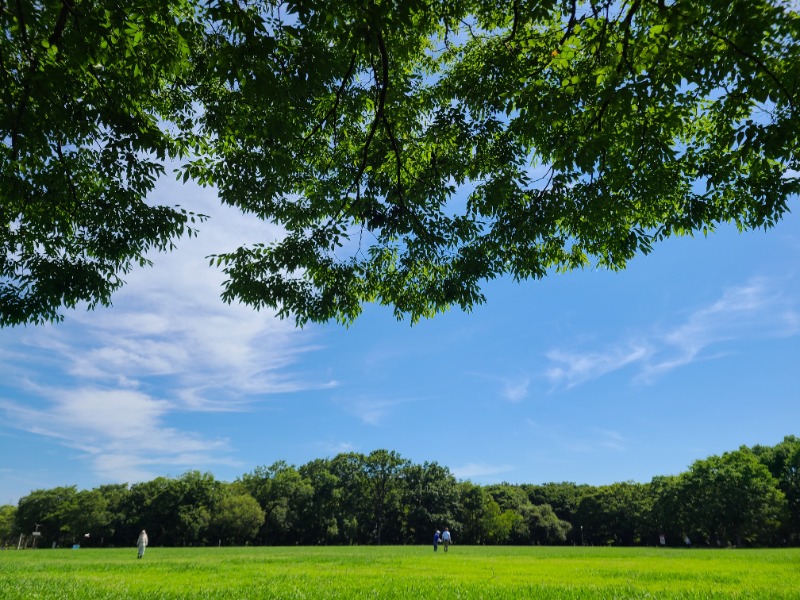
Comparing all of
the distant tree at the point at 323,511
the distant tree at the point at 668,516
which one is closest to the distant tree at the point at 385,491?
the distant tree at the point at 323,511

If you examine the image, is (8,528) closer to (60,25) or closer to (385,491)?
(385,491)

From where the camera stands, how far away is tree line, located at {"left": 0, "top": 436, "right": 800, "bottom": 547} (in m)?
71.4

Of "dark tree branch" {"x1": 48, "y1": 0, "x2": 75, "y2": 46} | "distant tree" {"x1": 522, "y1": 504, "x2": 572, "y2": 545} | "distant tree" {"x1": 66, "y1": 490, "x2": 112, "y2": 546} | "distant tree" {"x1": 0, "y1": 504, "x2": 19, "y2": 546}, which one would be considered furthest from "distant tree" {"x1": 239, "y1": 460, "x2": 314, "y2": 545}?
"dark tree branch" {"x1": 48, "y1": 0, "x2": 75, "y2": 46}

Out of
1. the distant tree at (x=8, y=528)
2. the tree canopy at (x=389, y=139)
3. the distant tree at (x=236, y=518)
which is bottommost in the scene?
the distant tree at (x=8, y=528)

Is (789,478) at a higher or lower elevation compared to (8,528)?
higher

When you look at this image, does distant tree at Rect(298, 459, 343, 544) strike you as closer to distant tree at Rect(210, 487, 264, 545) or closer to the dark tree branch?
distant tree at Rect(210, 487, 264, 545)

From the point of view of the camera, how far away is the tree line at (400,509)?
71375 millimetres

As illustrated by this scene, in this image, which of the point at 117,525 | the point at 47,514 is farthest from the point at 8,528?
the point at 117,525

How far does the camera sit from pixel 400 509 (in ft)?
292

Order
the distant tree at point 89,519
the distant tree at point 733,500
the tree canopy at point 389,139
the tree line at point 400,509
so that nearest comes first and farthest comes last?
the tree canopy at point 389,139
the distant tree at point 733,500
the tree line at point 400,509
the distant tree at point 89,519

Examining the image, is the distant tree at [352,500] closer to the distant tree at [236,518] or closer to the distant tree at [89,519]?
the distant tree at [236,518]

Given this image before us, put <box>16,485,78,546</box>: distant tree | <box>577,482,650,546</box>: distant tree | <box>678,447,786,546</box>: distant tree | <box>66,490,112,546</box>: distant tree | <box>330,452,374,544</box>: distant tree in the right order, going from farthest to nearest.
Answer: <box>16,485,78,546</box>: distant tree, <box>577,482,650,546</box>: distant tree, <box>330,452,374,544</box>: distant tree, <box>66,490,112,546</box>: distant tree, <box>678,447,786,546</box>: distant tree

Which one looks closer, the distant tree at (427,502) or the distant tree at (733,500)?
the distant tree at (733,500)

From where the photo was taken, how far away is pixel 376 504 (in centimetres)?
8950
